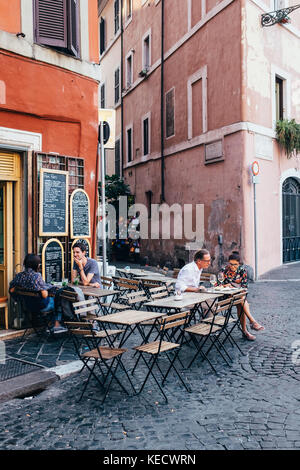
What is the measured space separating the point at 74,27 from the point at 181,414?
6.85 m

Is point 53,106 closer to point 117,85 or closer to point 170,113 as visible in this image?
point 170,113

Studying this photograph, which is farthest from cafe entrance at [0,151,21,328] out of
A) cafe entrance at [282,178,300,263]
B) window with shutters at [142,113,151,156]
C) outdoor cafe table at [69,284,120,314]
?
window with shutters at [142,113,151,156]

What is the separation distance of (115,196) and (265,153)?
25.7ft

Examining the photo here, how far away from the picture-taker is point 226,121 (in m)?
13.7

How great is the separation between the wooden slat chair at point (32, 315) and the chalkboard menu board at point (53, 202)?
111cm

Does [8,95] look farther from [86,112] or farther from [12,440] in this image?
[12,440]

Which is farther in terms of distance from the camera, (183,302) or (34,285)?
(34,285)

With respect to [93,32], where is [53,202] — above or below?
below

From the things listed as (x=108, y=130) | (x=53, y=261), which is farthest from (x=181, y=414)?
(x=108, y=130)

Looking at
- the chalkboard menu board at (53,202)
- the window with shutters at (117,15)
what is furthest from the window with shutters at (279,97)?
the window with shutters at (117,15)

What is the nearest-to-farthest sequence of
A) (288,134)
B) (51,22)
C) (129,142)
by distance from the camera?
(51,22) → (288,134) → (129,142)

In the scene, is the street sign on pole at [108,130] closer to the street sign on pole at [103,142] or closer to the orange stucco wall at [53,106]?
the street sign on pole at [103,142]

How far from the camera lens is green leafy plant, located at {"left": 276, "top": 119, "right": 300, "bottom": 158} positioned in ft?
46.2

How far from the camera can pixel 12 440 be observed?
12.4 feet
